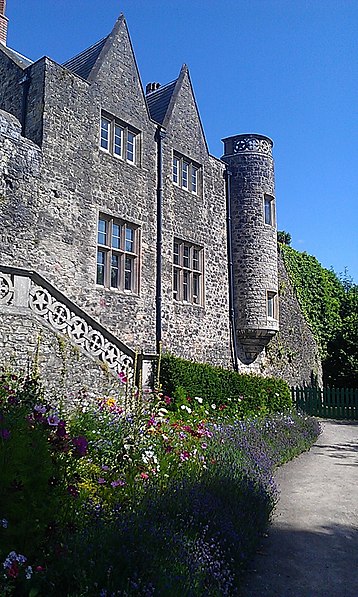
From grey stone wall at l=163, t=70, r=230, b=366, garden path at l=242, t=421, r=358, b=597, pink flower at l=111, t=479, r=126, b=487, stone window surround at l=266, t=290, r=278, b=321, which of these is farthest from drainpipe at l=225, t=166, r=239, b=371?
pink flower at l=111, t=479, r=126, b=487

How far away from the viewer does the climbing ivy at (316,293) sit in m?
24.9

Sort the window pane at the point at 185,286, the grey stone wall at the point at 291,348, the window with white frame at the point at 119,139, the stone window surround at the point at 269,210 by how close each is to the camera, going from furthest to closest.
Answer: the grey stone wall at the point at 291,348, the stone window surround at the point at 269,210, the window pane at the point at 185,286, the window with white frame at the point at 119,139

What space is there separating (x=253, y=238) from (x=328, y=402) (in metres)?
8.00

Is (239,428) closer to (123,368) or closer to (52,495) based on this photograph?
(123,368)

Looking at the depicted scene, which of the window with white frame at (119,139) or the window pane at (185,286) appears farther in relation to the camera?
the window pane at (185,286)

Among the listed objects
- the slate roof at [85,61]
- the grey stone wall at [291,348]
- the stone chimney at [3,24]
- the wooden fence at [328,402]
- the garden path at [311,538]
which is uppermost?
the stone chimney at [3,24]

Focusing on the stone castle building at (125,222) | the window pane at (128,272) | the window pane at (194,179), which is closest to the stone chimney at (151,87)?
the stone castle building at (125,222)

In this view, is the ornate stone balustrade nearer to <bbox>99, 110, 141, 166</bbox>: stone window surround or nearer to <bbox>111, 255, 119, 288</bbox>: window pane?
<bbox>111, 255, 119, 288</bbox>: window pane

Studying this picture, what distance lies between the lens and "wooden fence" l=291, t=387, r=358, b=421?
70.8 ft

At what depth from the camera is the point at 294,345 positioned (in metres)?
23.4

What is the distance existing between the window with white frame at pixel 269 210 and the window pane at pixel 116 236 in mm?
7660

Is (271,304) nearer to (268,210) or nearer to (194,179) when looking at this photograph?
(268,210)

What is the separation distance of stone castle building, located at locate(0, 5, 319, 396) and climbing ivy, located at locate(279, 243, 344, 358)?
3.27 m

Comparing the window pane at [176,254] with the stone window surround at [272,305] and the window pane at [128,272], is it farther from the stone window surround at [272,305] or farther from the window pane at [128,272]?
the stone window surround at [272,305]
